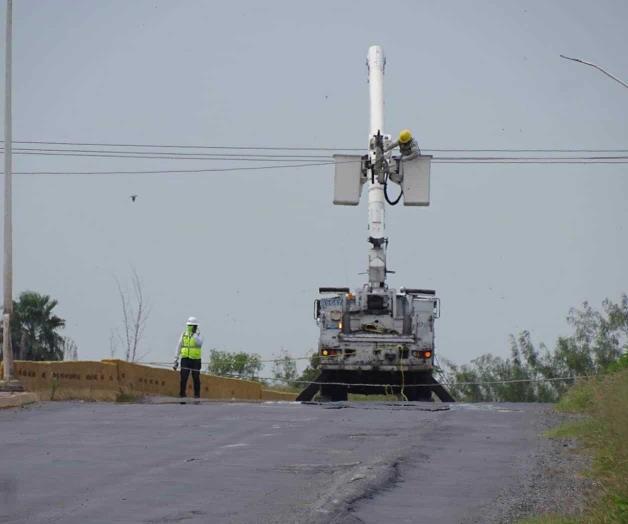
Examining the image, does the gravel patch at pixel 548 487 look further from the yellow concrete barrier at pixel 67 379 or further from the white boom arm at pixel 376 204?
the white boom arm at pixel 376 204

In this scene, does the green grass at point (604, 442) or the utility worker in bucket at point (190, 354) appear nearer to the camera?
the green grass at point (604, 442)

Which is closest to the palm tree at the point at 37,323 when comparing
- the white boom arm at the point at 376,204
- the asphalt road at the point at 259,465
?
the white boom arm at the point at 376,204

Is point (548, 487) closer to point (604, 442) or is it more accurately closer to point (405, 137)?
point (604, 442)

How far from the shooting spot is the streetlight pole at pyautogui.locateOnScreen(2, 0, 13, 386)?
24.3 m

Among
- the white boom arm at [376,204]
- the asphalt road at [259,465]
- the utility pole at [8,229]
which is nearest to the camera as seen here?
the asphalt road at [259,465]

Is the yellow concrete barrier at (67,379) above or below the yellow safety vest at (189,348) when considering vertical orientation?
below

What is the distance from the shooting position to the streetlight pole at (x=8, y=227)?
79.8 feet

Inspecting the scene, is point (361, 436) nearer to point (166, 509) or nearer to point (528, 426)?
point (528, 426)

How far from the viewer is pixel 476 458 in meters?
15.2

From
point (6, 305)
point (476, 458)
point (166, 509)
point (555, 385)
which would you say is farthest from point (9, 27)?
Result: point (555, 385)

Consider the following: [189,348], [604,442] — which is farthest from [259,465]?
[189,348]

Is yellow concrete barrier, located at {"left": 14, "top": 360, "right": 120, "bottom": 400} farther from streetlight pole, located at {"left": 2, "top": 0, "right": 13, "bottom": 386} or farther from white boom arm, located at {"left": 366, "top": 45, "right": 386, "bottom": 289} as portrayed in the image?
white boom arm, located at {"left": 366, "top": 45, "right": 386, "bottom": 289}

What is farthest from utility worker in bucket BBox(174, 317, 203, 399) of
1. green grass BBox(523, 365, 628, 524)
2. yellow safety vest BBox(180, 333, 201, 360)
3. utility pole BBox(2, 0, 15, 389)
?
green grass BBox(523, 365, 628, 524)

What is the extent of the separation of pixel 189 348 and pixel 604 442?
48.7ft
